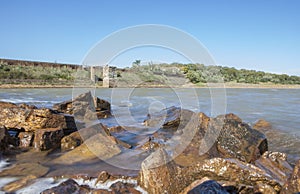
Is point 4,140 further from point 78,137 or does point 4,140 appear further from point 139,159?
point 139,159

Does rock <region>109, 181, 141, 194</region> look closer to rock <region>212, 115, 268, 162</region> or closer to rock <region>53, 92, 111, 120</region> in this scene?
rock <region>212, 115, 268, 162</region>

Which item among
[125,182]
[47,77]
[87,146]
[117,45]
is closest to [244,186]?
[125,182]

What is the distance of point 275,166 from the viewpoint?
9.83 feet

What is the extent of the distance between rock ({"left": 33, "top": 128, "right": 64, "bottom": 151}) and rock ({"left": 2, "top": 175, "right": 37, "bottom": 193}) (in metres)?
1.02

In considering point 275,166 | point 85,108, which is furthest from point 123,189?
point 85,108

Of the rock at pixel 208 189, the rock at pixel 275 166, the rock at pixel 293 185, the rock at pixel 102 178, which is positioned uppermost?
the rock at pixel 293 185

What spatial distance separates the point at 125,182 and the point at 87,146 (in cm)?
134

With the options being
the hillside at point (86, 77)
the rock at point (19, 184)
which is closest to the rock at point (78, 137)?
the rock at point (19, 184)

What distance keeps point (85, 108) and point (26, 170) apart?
4030 millimetres

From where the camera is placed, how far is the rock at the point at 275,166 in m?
2.71

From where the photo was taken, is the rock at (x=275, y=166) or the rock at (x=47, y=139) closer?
the rock at (x=275, y=166)

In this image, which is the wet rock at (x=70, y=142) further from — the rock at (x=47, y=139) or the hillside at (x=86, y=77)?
the hillside at (x=86, y=77)

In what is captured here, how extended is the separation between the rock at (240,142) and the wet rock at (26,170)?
8.46ft

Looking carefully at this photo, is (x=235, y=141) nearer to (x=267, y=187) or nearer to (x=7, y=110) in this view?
(x=267, y=187)
